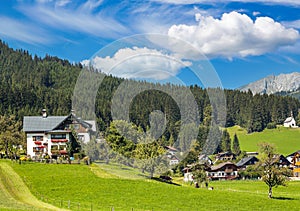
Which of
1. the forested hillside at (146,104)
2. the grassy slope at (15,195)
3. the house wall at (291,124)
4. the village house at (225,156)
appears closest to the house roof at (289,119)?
the house wall at (291,124)

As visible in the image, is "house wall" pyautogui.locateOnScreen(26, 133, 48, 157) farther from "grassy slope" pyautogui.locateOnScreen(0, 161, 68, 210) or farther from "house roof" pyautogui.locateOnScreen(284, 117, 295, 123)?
"house roof" pyautogui.locateOnScreen(284, 117, 295, 123)

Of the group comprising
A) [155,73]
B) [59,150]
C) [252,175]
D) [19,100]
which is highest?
[19,100]

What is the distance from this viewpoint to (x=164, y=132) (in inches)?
1768

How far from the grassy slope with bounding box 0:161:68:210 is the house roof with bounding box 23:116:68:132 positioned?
2226 centimetres

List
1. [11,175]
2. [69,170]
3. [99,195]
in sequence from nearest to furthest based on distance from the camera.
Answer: [99,195], [11,175], [69,170]

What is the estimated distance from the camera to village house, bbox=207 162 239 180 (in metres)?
89.8

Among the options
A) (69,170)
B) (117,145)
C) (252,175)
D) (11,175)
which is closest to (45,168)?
(69,170)

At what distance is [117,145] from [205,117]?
33.6 feet

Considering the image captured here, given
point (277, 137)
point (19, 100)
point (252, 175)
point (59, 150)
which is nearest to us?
point (59, 150)

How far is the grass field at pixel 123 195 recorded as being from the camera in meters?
38.2

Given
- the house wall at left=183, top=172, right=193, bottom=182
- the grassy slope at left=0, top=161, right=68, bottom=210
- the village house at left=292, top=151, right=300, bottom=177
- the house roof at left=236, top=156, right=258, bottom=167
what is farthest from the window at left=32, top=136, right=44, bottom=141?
the village house at left=292, top=151, right=300, bottom=177

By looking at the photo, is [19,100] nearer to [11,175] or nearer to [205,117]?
[11,175]

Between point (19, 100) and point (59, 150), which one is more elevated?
point (19, 100)

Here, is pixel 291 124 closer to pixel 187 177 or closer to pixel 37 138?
pixel 187 177
